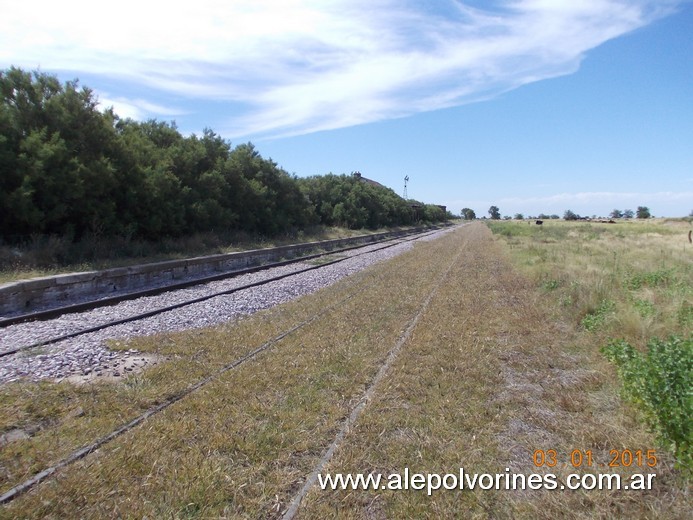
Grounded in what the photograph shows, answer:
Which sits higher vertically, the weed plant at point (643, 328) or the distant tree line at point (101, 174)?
the distant tree line at point (101, 174)

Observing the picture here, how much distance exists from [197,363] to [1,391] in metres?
2.05

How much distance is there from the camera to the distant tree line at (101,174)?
1292cm

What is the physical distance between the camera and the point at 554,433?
13.7 ft

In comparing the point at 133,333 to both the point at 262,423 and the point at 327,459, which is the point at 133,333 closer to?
the point at 262,423

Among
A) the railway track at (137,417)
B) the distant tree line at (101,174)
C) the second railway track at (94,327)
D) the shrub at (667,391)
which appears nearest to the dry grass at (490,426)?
the shrub at (667,391)

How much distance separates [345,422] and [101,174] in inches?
545

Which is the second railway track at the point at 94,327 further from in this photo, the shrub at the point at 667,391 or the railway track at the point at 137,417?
the shrub at the point at 667,391

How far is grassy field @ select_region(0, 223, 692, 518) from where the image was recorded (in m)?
3.13

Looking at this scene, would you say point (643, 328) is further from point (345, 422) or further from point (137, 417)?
point (137, 417)

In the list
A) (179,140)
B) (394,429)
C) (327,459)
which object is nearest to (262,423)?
(327,459)

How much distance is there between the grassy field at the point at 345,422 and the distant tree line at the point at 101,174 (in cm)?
886

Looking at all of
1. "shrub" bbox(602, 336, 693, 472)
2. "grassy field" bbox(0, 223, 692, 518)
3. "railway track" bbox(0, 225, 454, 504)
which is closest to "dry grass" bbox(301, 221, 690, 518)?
"grassy field" bbox(0, 223, 692, 518)
